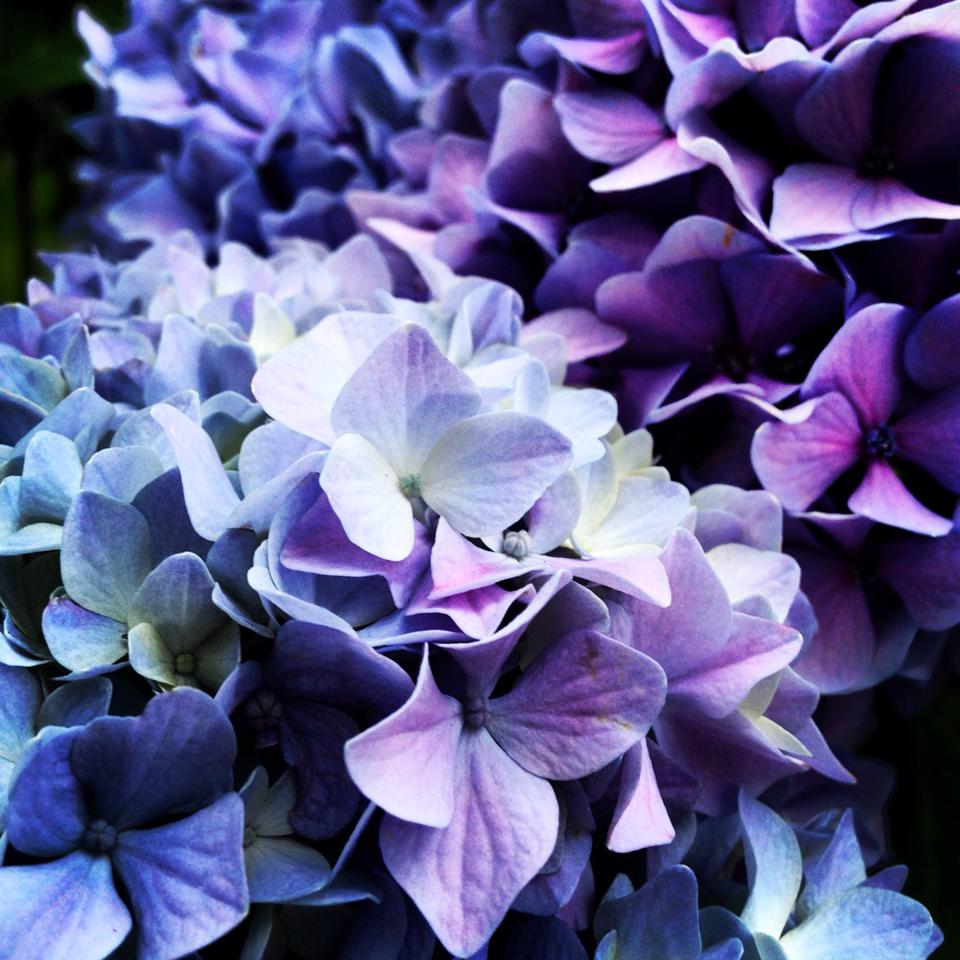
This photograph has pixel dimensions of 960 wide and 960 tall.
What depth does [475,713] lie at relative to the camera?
0.98 ft

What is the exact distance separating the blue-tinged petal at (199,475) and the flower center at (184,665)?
3 centimetres

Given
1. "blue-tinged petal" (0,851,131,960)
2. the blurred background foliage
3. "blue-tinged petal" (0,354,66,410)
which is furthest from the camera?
the blurred background foliage

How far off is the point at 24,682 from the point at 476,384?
0.14 m

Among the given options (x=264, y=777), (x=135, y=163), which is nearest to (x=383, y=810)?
(x=264, y=777)

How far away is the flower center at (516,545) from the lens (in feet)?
1.01

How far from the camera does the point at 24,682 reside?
0.97ft

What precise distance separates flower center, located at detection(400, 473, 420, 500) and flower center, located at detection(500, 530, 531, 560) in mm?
26

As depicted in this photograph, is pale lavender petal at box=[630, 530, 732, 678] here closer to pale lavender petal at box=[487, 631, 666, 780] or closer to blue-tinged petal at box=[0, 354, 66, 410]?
pale lavender petal at box=[487, 631, 666, 780]

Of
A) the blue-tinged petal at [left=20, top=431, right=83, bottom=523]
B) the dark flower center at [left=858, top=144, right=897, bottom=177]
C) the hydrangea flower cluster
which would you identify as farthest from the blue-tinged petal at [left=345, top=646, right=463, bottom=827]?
the dark flower center at [left=858, top=144, right=897, bottom=177]

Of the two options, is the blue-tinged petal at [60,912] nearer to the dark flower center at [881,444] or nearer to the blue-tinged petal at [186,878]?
the blue-tinged petal at [186,878]

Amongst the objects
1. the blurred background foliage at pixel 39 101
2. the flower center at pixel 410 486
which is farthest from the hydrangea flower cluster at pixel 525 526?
the blurred background foliage at pixel 39 101

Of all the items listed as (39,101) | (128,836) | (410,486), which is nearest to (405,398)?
(410,486)

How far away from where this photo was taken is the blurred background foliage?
2.39ft

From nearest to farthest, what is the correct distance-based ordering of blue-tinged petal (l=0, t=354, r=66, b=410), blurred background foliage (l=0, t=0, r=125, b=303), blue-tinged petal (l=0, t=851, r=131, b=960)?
blue-tinged petal (l=0, t=851, r=131, b=960), blue-tinged petal (l=0, t=354, r=66, b=410), blurred background foliage (l=0, t=0, r=125, b=303)
